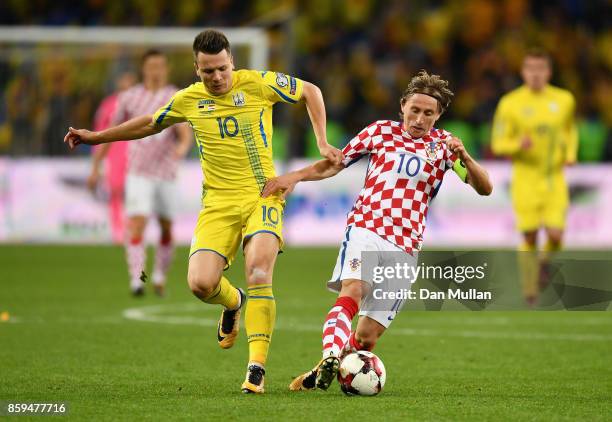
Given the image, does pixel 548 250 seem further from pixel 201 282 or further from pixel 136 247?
pixel 201 282

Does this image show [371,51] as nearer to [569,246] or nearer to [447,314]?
[569,246]

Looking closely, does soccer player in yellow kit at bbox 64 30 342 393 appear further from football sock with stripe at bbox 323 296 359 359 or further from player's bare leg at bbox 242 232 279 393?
football sock with stripe at bbox 323 296 359 359

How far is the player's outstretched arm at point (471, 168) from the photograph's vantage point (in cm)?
643

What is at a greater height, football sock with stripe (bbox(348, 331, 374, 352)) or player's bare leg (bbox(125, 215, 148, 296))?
player's bare leg (bbox(125, 215, 148, 296))

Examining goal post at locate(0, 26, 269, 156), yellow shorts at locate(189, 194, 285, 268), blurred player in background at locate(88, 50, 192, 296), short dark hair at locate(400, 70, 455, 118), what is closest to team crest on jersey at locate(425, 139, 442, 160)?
short dark hair at locate(400, 70, 455, 118)

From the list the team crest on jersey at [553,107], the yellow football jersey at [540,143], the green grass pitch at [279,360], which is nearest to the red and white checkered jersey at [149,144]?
the green grass pitch at [279,360]

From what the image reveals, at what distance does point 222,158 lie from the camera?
7207 mm

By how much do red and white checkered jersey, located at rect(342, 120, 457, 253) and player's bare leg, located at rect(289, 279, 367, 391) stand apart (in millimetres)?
353

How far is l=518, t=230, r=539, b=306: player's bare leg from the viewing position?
1202 centimetres

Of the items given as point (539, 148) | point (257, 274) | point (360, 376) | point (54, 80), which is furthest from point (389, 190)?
point (54, 80)

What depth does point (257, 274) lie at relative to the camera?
22.7ft

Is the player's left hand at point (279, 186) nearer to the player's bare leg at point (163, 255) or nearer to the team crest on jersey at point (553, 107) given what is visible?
the team crest on jersey at point (553, 107)

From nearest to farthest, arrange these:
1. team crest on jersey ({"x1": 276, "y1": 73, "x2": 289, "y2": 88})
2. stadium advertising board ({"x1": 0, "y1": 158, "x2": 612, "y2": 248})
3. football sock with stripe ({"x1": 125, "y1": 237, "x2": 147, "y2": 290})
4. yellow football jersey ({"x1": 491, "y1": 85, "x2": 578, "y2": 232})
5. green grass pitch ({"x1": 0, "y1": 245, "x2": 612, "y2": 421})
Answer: green grass pitch ({"x1": 0, "y1": 245, "x2": 612, "y2": 421}), team crest on jersey ({"x1": 276, "y1": 73, "x2": 289, "y2": 88}), yellow football jersey ({"x1": 491, "y1": 85, "x2": 578, "y2": 232}), football sock with stripe ({"x1": 125, "y1": 237, "x2": 147, "y2": 290}), stadium advertising board ({"x1": 0, "y1": 158, "x2": 612, "y2": 248})

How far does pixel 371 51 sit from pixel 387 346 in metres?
13.7
